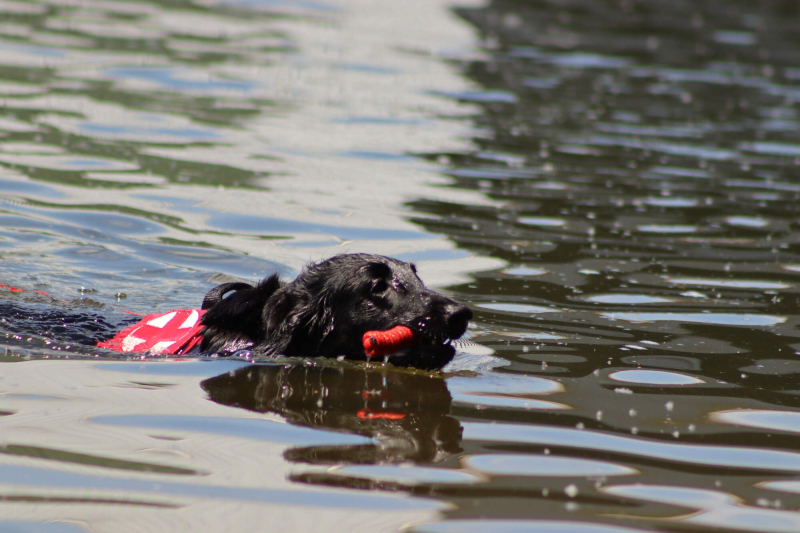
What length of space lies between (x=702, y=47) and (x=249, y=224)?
16681mm

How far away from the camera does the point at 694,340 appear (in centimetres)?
608

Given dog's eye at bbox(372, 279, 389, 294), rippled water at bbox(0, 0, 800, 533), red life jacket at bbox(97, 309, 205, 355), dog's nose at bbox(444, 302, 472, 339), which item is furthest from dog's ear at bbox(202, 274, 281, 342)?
dog's nose at bbox(444, 302, 472, 339)

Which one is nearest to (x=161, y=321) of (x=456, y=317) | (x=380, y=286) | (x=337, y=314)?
(x=337, y=314)

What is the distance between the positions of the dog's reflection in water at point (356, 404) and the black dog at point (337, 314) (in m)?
0.16

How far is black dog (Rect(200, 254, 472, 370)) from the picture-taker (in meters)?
5.15

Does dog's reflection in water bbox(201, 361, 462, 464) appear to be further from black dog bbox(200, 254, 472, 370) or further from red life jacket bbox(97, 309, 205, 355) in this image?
red life jacket bbox(97, 309, 205, 355)

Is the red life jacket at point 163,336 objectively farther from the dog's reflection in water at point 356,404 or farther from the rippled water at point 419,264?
the dog's reflection in water at point 356,404

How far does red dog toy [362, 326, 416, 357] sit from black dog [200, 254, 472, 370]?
0.14 ft

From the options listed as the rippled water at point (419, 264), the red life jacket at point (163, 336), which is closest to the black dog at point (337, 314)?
the red life jacket at point (163, 336)

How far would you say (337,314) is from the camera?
540 centimetres

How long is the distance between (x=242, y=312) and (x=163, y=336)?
491 millimetres


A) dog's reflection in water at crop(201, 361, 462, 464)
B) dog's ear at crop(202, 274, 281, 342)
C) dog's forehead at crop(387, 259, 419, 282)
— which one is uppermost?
dog's forehead at crop(387, 259, 419, 282)

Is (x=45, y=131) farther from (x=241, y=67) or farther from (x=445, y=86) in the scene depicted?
(x=445, y=86)

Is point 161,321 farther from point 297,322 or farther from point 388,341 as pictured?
point 388,341
